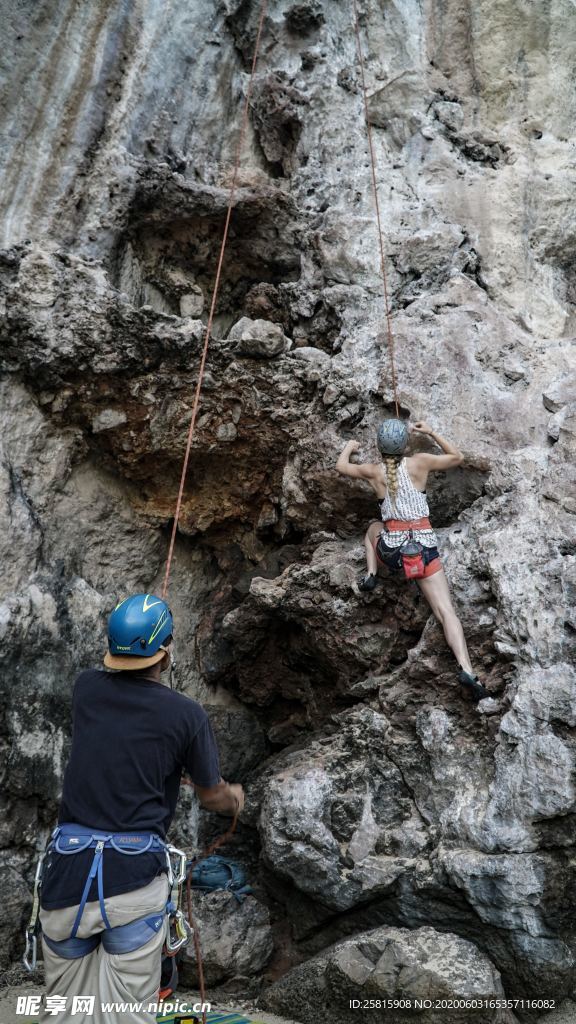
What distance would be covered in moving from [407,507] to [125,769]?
288 cm

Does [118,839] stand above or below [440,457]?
below

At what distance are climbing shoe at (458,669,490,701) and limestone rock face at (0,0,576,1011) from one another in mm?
98

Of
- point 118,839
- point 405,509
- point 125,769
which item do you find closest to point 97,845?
point 118,839

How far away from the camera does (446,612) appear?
4766 mm

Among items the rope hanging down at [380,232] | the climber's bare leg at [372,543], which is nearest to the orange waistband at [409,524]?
the climber's bare leg at [372,543]

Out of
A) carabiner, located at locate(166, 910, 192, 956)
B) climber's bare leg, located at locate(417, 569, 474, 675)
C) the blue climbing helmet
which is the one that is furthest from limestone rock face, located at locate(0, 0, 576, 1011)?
the blue climbing helmet

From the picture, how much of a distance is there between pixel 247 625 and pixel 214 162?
4.27 metres

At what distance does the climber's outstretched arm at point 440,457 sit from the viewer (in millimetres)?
5023

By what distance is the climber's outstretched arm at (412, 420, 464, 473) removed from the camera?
5.02m

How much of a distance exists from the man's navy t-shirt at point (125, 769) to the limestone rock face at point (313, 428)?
2.24 meters

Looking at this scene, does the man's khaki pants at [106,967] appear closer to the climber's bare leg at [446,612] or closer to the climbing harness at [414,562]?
the climber's bare leg at [446,612]

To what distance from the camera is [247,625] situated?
5973 millimetres

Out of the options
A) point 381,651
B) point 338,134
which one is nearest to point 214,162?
point 338,134

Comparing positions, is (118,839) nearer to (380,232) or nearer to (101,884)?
(101,884)
